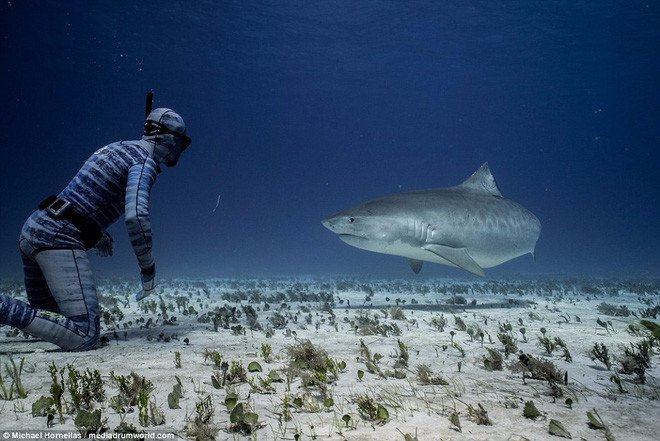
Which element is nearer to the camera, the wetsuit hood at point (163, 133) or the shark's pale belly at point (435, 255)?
the wetsuit hood at point (163, 133)

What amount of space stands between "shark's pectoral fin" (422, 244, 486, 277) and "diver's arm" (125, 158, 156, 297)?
5989 mm

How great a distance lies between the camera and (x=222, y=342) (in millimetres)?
5043

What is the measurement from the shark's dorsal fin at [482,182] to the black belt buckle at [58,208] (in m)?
9.04

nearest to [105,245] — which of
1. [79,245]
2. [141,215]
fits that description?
[79,245]

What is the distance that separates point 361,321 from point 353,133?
121 meters

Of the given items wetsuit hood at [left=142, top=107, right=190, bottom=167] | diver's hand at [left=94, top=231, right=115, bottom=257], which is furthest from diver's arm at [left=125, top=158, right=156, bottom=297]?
diver's hand at [left=94, top=231, right=115, bottom=257]

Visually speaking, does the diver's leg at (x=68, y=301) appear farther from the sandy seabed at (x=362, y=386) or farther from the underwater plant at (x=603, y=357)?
the underwater plant at (x=603, y=357)

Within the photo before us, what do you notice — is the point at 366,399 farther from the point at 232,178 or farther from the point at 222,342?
the point at 232,178

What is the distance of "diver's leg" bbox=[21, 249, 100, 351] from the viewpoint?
13.6ft

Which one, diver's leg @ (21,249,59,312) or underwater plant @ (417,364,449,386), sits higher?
diver's leg @ (21,249,59,312)

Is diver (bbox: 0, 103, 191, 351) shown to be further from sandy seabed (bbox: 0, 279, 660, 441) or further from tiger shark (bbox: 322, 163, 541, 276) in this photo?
tiger shark (bbox: 322, 163, 541, 276)

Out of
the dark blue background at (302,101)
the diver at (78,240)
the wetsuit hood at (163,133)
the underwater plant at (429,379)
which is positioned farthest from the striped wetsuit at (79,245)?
the dark blue background at (302,101)

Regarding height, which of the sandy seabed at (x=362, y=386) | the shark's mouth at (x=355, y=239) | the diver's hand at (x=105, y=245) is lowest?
the sandy seabed at (x=362, y=386)

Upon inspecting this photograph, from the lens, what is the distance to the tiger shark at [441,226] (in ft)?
26.6
